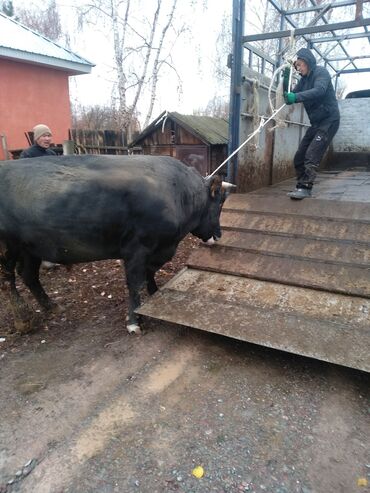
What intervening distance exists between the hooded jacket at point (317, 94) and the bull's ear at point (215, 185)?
1455 millimetres

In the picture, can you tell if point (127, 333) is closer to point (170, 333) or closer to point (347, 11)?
point (170, 333)

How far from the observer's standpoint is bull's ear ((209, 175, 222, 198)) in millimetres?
4324

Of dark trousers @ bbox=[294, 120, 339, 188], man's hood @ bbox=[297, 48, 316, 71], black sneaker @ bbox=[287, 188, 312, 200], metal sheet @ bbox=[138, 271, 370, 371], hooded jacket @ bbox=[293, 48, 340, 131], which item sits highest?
man's hood @ bbox=[297, 48, 316, 71]

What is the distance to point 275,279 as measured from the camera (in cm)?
384

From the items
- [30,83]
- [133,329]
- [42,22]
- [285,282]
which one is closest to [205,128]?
[30,83]

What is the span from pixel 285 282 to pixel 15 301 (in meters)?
2.74

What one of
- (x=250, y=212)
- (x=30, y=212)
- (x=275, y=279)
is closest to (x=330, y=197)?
(x=250, y=212)

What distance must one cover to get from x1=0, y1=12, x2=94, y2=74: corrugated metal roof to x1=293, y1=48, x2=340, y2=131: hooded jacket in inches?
366

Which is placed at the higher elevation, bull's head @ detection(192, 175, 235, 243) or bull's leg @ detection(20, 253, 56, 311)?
bull's head @ detection(192, 175, 235, 243)

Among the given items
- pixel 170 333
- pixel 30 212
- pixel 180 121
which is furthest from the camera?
pixel 180 121

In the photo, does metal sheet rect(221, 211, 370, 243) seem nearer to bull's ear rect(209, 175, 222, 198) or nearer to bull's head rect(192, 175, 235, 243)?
bull's head rect(192, 175, 235, 243)

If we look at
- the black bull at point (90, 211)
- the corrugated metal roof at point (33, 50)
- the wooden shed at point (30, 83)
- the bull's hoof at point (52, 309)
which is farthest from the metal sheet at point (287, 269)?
the corrugated metal roof at point (33, 50)

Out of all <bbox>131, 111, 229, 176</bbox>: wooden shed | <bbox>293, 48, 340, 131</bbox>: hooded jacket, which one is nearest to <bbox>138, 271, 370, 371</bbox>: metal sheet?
<bbox>293, 48, 340, 131</bbox>: hooded jacket

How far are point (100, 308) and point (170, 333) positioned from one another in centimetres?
104
